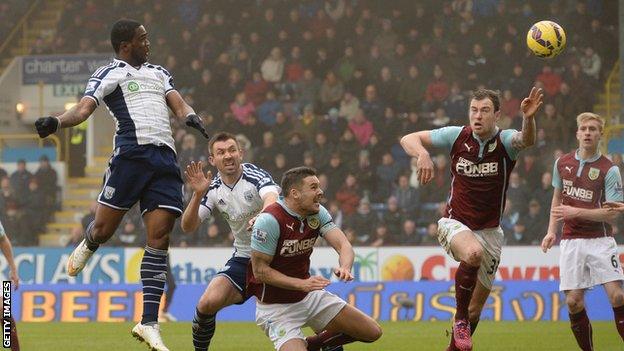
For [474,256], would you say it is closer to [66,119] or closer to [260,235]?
[260,235]

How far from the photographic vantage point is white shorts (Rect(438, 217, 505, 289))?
932 cm

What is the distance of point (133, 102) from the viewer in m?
8.99

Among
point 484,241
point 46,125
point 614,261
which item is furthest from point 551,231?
point 46,125

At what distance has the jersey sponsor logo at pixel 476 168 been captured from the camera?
9363mm

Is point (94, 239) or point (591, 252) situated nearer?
point (94, 239)

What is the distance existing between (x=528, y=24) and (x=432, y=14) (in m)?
1.92

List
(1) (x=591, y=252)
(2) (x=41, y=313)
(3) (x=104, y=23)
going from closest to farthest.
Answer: (1) (x=591, y=252) → (2) (x=41, y=313) → (3) (x=104, y=23)

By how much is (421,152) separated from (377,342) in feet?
12.9

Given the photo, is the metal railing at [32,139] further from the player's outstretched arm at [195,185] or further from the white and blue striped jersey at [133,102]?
the white and blue striped jersey at [133,102]

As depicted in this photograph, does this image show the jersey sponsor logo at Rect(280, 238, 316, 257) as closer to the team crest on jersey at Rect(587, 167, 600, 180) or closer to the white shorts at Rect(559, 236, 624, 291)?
the white shorts at Rect(559, 236, 624, 291)

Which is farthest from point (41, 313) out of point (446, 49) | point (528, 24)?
point (528, 24)

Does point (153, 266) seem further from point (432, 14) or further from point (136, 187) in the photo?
point (432, 14)

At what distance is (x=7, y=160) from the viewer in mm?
23812

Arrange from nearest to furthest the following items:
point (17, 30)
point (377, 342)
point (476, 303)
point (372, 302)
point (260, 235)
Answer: point (260, 235) → point (476, 303) → point (377, 342) → point (372, 302) → point (17, 30)
